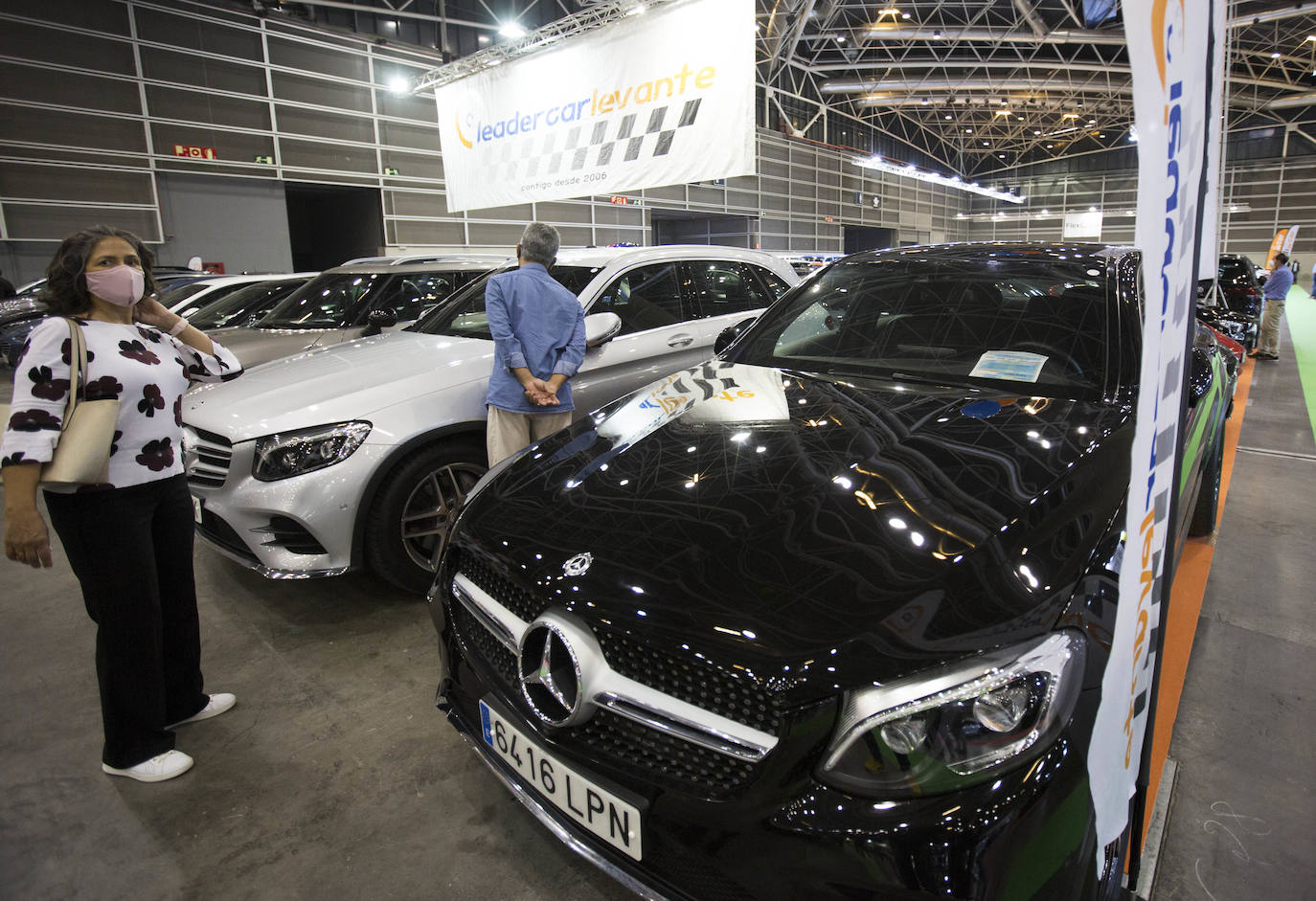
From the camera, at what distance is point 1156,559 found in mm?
1024

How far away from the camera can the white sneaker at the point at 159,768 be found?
6.52 feet

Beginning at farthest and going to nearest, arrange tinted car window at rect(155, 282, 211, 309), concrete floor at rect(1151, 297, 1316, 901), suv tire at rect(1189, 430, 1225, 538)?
tinted car window at rect(155, 282, 211, 309) → suv tire at rect(1189, 430, 1225, 538) → concrete floor at rect(1151, 297, 1316, 901)

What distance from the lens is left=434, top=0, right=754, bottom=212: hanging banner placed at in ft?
18.9

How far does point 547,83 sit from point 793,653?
732cm

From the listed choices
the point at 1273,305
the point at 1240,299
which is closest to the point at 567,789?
the point at 1240,299

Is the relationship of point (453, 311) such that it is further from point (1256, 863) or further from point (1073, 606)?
point (1256, 863)

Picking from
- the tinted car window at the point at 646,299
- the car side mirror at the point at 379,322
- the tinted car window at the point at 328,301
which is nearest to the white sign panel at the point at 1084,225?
the tinted car window at the point at 646,299

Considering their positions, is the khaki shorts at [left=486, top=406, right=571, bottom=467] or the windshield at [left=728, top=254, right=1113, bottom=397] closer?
the windshield at [left=728, top=254, right=1113, bottom=397]

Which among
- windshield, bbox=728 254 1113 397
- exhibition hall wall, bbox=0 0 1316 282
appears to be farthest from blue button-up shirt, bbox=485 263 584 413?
exhibition hall wall, bbox=0 0 1316 282

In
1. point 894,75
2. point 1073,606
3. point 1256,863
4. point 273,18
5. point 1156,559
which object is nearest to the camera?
point 1156,559

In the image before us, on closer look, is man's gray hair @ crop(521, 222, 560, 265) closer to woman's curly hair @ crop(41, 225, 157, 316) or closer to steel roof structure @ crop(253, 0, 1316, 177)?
woman's curly hair @ crop(41, 225, 157, 316)

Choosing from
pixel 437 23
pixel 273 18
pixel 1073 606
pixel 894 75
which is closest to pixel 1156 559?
pixel 1073 606

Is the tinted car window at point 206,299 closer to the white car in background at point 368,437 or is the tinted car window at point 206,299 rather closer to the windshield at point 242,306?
the windshield at point 242,306

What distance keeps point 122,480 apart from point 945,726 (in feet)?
6.32
